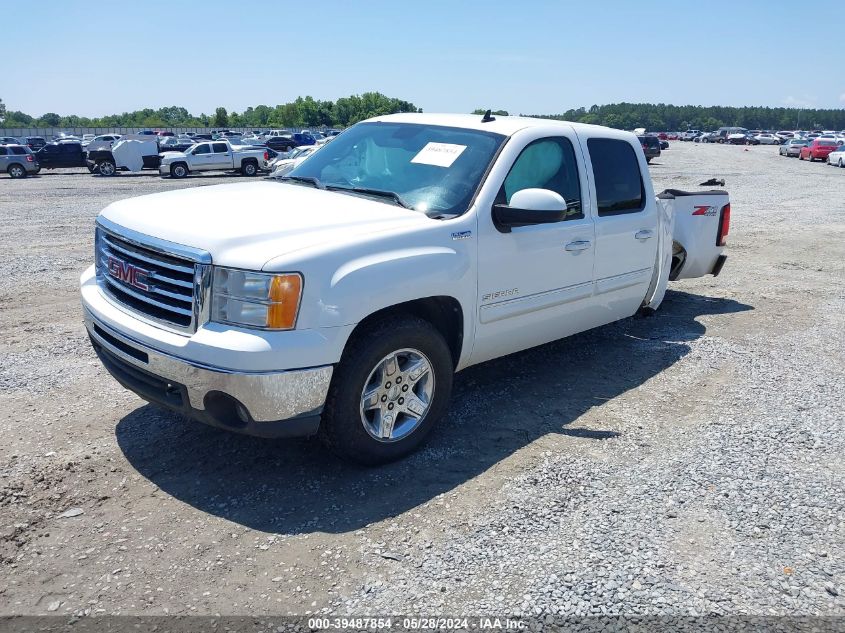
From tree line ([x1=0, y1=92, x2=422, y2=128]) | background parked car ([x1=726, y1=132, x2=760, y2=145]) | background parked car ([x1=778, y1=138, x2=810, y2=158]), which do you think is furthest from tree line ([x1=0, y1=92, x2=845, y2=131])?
background parked car ([x1=778, y1=138, x2=810, y2=158])

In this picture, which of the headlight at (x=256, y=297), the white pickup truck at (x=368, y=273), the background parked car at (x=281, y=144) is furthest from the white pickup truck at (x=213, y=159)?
the headlight at (x=256, y=297)

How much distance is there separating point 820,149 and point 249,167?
33.6m

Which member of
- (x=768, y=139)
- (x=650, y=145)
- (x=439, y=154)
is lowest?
(x=439, y=154)

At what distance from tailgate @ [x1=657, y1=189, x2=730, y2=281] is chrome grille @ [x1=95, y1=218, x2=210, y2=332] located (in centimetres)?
536

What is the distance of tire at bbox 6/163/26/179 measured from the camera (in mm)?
31469

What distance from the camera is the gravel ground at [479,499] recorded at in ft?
9.89

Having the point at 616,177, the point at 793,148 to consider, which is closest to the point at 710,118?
the point at 793,148

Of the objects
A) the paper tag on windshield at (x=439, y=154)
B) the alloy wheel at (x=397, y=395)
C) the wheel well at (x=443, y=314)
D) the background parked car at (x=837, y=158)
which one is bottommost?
the alloy wheel at (x=397, y=395)

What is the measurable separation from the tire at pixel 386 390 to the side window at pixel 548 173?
1.09 m

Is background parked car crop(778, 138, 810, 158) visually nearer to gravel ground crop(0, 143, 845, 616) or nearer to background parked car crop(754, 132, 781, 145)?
background parked car crop(754, 132, 781, 145)

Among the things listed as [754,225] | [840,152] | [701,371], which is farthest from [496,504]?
[840,152]

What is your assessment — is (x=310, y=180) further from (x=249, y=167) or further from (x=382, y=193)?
(x=249, y=167)

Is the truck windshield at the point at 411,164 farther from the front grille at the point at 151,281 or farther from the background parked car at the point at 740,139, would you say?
the background parked car at the point at 740,139

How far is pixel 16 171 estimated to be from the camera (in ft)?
104
